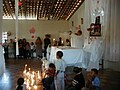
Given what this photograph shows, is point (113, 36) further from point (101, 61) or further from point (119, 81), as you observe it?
point (119, 81)

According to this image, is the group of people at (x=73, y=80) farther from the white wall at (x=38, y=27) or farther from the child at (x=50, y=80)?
the white wall at (x=38, y=27)

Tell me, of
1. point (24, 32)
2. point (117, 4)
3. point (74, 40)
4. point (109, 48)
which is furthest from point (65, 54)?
point (24, 32)

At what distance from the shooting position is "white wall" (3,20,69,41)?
64.7 feet

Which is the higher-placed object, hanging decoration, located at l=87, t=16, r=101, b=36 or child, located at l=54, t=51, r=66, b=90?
hanging decoration, located at l=87, t=16, r=101, b=36

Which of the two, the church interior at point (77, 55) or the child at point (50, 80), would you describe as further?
the church interior at point (77, 55)

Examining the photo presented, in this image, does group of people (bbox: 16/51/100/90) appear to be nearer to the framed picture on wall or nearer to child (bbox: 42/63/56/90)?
child (bbox: 42/63/56/90)

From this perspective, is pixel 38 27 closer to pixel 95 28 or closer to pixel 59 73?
pixel 95 28

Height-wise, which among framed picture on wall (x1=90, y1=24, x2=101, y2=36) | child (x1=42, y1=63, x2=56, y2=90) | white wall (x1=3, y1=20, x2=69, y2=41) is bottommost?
child (x1=42, y1=63, x2=56, y2=90)

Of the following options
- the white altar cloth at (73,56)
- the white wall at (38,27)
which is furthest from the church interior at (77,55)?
the white wall at (38,27)

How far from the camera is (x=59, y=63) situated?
5133 millimetres

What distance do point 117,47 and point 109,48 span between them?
465mm

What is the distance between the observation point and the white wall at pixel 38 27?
64.7 feet

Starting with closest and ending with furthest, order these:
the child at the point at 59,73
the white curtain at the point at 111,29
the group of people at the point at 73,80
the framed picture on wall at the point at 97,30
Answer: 1. the group of people at the point at 73,80
2. the child at the point at 59,73
3. the white curtain at the point at 111,29
4. the framed picture on wall at the point at 97,30

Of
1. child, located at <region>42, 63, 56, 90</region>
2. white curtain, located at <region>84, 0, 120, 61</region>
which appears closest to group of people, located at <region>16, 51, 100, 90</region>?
child, located at <region>42, 63, 56, 90</region>
